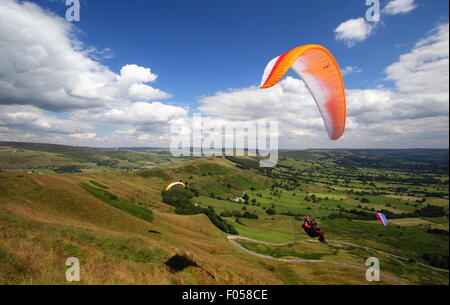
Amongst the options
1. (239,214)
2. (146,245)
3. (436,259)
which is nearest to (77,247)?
(146,245)

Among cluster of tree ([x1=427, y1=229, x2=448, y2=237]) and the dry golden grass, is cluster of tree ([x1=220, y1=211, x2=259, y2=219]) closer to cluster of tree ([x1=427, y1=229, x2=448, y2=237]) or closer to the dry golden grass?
the dry golden grass

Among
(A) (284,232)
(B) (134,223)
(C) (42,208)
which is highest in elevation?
(C) (42,208)

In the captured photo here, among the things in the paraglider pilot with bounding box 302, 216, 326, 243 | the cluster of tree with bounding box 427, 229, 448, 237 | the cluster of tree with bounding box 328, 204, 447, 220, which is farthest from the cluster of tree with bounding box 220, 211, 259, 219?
the paraglider pilot with bounding box 302, 216, 326, 243

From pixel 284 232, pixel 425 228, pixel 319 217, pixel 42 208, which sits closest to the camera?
pixel 42 208

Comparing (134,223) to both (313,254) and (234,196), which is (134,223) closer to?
(313,254)

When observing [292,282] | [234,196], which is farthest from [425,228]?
[292,282]

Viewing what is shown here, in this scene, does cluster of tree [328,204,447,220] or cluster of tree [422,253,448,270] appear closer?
cluster of tree [422,253,448,270]

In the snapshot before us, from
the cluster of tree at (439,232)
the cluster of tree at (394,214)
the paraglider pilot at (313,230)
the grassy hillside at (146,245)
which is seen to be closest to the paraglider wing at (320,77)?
the paraglider pilot at (313,230)

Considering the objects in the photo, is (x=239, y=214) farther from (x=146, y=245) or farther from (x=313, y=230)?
(x=146, y=245)

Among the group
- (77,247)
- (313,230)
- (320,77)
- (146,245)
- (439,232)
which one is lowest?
(439,232)
